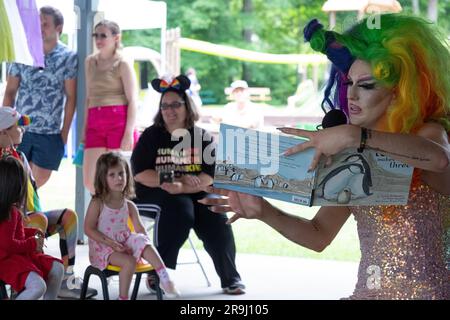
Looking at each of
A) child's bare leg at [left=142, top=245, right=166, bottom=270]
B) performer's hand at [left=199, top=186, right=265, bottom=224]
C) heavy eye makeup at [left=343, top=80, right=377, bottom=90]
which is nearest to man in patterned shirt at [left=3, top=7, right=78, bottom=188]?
child's bare leg at [left=142, top=245, right=166, bottom=270]

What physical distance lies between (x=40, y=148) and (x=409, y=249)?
4.26 meters

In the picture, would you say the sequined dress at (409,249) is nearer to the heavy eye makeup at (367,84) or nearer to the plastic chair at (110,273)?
the heavy eye makeup at (367,84)

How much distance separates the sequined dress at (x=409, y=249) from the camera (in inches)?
86.6

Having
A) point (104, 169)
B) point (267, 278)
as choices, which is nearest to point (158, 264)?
point (104, 169)

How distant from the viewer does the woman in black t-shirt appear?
5449 millimetres

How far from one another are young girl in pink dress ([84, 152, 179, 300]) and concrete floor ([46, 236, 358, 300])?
0.66m

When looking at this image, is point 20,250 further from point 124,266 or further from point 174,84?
point 174,84

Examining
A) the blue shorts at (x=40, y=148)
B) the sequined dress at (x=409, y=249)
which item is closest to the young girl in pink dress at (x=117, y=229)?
the blue shorts at (x=40, y=148)

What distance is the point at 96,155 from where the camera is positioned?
6250 millimetres

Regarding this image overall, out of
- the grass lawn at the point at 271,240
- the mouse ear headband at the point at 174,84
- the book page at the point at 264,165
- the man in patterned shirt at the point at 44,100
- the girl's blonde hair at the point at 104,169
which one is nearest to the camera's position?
the book page at the point at 264,165

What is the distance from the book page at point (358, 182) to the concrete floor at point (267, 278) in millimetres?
3347

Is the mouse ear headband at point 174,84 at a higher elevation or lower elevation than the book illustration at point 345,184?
higher

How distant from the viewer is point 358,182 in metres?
2.03

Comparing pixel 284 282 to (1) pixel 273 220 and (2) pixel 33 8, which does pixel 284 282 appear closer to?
(2) pixel 33 8
